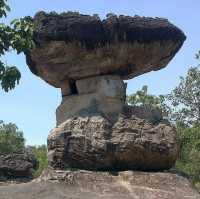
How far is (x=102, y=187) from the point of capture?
10.5m

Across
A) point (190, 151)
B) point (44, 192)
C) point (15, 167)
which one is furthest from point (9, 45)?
point (190, 151)

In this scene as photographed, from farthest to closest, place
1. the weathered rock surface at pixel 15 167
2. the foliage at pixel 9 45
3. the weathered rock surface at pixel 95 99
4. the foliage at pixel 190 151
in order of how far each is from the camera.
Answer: the foliage at pixel 190 151
the weathered rock surface at pixel 15 167
the weathered rock surface at pixel 95 99
the foliage at pixel 9 45

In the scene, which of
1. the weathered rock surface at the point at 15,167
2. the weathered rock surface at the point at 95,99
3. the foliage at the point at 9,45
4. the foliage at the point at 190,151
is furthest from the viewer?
the foliage at the point at 190,151

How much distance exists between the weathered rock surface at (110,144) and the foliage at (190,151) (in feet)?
41.0

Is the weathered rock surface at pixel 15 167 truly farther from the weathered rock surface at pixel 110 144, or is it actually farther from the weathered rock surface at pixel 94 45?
the weathered rock surface at pixel 110 144

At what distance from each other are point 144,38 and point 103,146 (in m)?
2.60

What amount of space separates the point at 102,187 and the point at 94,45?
10.1 feet

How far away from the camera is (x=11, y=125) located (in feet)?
163

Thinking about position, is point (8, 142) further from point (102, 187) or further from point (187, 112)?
point (102, 187)

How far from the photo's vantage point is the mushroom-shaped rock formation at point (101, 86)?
441 inches

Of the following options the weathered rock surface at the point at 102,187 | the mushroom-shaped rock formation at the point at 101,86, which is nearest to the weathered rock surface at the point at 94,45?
the mushroom-shaped rock formation at the point at 101,86

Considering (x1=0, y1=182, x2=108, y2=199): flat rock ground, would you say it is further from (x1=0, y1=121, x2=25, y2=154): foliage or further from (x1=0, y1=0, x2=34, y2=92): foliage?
(x1=0, y1=121, x2=25, y2=154): foliage

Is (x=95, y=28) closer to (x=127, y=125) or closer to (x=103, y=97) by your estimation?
(x=103, y=97)

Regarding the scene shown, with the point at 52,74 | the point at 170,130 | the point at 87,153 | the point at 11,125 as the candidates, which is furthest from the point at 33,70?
the point at 11,125
